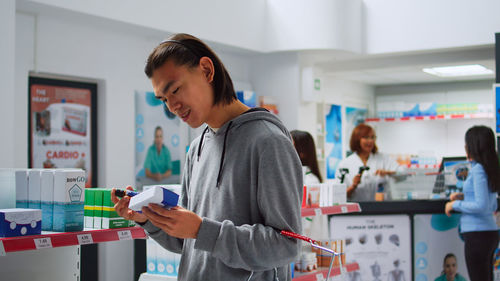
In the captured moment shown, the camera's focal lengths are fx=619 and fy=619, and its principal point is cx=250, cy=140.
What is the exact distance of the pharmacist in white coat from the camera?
6270 mm

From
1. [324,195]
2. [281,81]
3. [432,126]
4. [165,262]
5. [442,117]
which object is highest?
[281,81]

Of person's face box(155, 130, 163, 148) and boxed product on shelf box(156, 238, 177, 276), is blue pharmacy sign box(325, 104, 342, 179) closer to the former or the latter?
person's face box(155, 130, 163, 148)

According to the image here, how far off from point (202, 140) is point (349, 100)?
871 centimetres

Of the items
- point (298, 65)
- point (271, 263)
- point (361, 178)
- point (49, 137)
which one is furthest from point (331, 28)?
point (271, 263)

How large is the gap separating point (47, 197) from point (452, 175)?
4.38m

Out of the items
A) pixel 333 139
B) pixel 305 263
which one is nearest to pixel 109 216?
pixel 305 263

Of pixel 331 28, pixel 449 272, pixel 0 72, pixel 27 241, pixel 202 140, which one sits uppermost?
pixel 331 28

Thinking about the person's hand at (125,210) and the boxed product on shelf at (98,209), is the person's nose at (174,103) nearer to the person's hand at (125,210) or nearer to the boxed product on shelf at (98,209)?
the person's hand at (125,210)

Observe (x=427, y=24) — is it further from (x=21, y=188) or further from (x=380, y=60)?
(x=21, y=188)

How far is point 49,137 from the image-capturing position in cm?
573

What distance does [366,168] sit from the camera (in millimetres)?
6168

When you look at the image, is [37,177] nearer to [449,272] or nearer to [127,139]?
[127,139]

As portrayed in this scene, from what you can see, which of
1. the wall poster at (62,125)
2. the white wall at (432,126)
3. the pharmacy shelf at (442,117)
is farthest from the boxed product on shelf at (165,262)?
the white wall at (432,126)

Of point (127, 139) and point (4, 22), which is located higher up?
point (4, 22)
